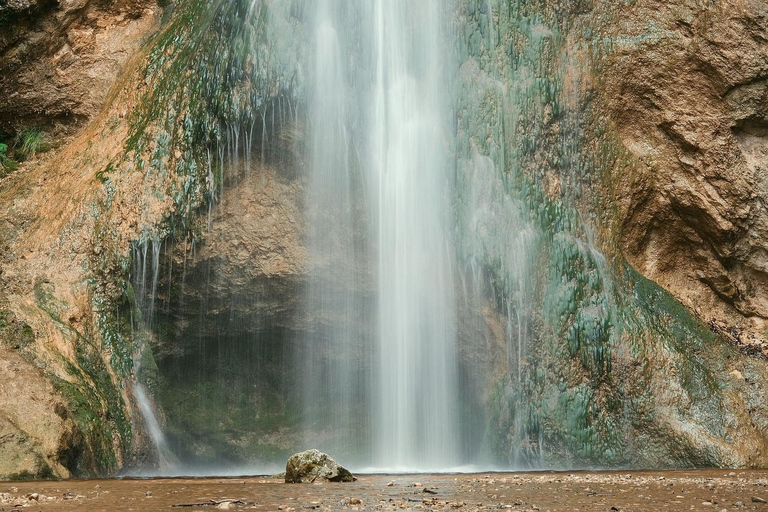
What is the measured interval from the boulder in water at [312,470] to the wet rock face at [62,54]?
9.07 meters

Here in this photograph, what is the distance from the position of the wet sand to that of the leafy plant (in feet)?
26.2

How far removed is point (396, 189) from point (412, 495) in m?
7.38

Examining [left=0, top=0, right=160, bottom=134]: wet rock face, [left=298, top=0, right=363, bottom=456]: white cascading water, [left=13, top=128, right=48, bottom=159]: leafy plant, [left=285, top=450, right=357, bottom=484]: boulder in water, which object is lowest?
[left=285, top=450, right=357, bottom=484]: boulder in water

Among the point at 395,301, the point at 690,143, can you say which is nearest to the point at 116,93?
the point at 395,301

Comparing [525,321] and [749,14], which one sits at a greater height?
[749,14]

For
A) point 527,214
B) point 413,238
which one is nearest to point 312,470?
point 413,238

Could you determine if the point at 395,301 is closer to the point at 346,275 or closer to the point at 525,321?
the point at 346,275

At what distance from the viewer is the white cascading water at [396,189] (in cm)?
1211

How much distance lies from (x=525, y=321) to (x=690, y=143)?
3892 millimetres

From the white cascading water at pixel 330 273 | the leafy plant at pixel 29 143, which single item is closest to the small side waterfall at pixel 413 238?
the white cascading water at pixel 330 273

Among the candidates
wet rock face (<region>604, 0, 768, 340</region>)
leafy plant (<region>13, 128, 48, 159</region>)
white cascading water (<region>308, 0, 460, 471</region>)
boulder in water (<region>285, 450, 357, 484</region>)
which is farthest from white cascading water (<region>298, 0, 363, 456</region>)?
boulder in water (<region>285, 450, 357, 484</region>)

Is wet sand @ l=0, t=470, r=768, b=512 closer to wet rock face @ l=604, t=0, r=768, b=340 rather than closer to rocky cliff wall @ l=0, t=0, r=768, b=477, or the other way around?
rocky cliff wall @ l=0, t=0, r=768, b=477

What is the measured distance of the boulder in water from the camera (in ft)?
24.5

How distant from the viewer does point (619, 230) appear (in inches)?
505
